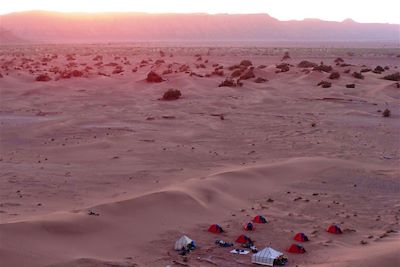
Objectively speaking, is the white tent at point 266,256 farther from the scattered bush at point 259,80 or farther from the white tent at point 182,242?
the scattered bush at point 259,80

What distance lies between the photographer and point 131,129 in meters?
20.9

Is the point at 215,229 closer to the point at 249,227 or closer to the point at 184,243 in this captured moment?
the point at 249,227

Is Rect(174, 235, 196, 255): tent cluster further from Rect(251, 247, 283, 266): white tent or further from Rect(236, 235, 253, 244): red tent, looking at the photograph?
Rect(251, 247, 283, 266): white tent

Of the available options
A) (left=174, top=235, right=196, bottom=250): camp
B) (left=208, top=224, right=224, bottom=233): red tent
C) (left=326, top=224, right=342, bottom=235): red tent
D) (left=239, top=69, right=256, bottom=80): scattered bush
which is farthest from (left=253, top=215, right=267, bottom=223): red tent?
(left=239, top=69, right=256, bottom=80): scattered bush

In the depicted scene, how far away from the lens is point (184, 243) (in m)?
9.75

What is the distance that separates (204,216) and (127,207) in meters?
1.55

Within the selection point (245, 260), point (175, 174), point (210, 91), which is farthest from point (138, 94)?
point (245, 260)

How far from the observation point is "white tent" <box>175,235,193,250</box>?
9719 mm

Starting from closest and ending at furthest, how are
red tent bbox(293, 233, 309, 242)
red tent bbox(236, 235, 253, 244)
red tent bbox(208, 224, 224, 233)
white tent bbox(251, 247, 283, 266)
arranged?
1. white tent bbox(251, 247, 283, 266)
2. red tent bbox(236, 235, 253, 244)
3. red tent bbox(293, 233, 309, 242)
4. red tent bbox(208, 224, 224, 233)

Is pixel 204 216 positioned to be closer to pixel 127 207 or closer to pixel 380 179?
pixel 127 207

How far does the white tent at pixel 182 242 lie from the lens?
31.9 ft

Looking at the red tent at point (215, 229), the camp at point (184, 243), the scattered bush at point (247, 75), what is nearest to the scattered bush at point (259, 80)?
the scattered bush at point (247, 75)

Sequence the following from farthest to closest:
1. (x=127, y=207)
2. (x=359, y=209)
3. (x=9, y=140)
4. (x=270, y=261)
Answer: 1. (x=9, y=140)
2. (x=359, y=209)
3. (x=127, y=207)
4. (x=270, y=261)

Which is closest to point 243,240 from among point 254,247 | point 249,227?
point 254,247
